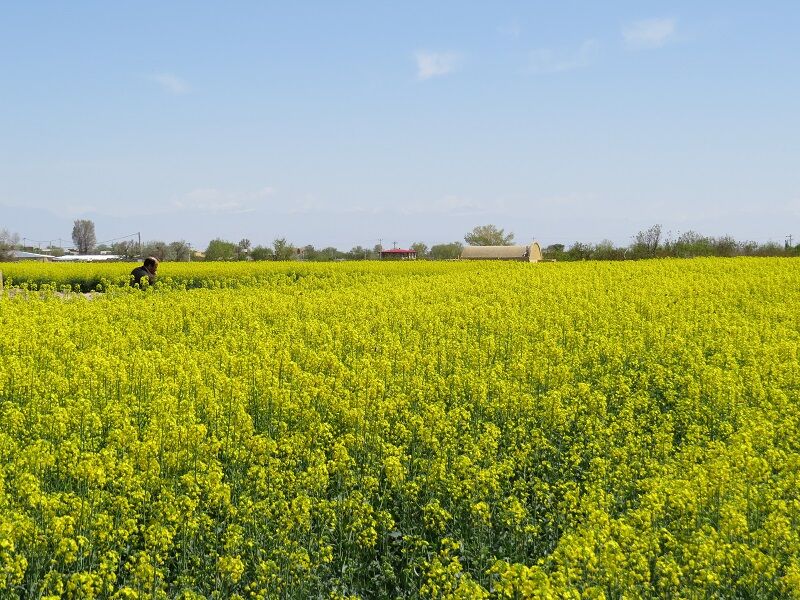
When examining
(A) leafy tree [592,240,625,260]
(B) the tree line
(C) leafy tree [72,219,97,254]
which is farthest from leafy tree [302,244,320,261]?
(C) leafy tree [72,219,97,254]

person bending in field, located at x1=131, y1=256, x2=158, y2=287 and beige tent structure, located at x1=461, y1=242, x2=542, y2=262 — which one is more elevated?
beige tent structure, located at x1=461, y1=242, x2=542, y2=262

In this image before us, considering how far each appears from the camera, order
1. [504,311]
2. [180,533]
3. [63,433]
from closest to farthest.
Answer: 1. [180,533]
2. [63,433]
3. [504,311]

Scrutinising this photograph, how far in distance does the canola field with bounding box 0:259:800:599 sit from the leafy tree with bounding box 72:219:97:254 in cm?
18930

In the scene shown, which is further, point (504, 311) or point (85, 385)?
point (504, 311)

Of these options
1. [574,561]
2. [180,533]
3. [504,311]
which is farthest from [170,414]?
[504,311]

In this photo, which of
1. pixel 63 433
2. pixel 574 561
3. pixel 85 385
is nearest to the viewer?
pixel 574 561

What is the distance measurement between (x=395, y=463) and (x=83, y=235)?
663 ft

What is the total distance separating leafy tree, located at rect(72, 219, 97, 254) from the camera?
192375mm

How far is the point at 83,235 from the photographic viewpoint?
193875 mm

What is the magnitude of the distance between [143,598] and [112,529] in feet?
2.95

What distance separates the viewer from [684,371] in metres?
13.4

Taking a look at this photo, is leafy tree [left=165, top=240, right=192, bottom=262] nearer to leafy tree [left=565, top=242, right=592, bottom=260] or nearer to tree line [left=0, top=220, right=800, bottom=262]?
tree line [left=0, top=220, right=800, bottom=262]

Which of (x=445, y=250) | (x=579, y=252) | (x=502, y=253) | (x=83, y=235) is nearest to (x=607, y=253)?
(x=579, y=252)

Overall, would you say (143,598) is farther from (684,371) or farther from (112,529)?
(684,371)
